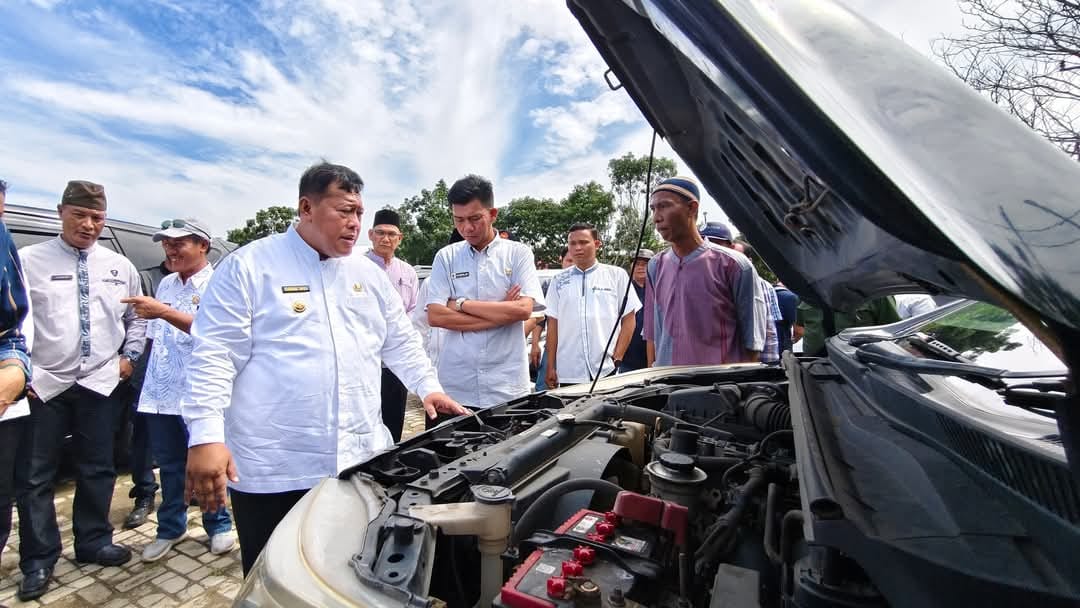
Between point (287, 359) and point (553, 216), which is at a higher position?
point (553, 216)

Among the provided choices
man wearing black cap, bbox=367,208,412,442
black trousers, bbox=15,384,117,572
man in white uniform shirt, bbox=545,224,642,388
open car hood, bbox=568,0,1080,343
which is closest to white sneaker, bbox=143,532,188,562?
black trousers, bbox=15,384,117,572

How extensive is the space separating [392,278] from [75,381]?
6.98 ft

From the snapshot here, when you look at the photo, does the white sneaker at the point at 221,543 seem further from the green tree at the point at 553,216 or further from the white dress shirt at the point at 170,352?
the green tree at the point at 553,216

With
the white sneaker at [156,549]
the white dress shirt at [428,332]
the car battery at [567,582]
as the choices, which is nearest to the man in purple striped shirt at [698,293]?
the white dress shirt at [428,332]

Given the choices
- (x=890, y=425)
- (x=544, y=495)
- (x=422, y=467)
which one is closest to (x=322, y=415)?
(x=422, y=467)

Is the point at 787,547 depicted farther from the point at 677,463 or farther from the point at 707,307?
the point at 707,307

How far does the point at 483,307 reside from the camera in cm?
315

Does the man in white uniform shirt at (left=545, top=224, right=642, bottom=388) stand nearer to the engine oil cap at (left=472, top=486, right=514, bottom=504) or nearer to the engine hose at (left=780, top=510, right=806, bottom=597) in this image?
the engine oil cap at (left=472, top=486, right=514, bottom=504)

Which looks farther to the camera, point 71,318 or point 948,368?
point 71,318

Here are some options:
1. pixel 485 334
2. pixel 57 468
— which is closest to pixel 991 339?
pixel 485 334

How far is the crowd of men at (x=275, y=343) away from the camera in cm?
199

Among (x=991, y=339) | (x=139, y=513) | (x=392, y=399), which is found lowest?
(x=139, y=513)

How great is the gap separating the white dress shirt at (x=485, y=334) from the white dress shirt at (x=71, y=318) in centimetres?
196

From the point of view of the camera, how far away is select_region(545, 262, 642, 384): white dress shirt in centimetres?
437
